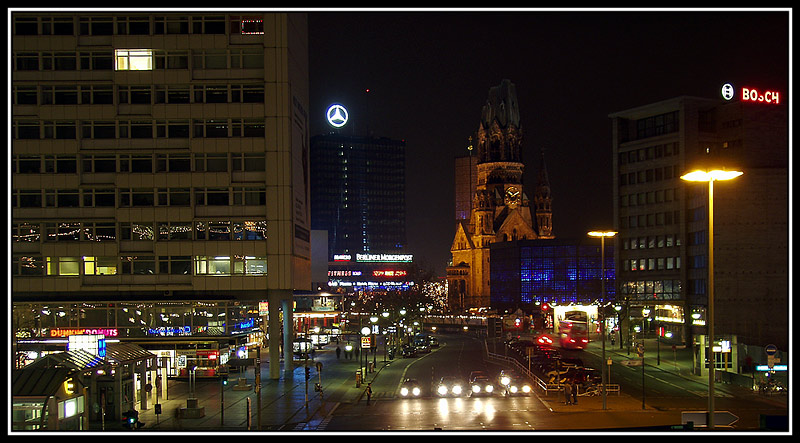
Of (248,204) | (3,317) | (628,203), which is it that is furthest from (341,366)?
(3,317)

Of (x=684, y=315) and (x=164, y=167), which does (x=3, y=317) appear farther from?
(x=684, y=315)

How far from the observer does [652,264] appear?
113062 millimetres

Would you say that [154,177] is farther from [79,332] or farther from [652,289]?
[652,289]

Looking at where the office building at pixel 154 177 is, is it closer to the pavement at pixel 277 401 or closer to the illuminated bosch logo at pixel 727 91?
the pavement at pixel 277 401

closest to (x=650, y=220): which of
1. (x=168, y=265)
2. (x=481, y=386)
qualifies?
(x=481, y=386)

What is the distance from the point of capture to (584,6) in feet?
47.3

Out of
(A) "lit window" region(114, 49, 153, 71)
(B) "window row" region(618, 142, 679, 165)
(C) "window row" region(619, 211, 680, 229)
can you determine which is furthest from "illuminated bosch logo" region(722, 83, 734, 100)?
(A) "lit window" region(114, 49, 153, 71)

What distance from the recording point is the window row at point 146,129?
6525 centimetres

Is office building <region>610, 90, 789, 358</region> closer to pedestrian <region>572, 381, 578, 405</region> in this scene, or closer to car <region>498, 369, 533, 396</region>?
car <region>498, 369, 533, 396</region>

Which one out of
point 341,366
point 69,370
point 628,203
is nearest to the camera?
point 69,370

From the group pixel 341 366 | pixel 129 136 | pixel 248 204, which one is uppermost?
pixel 129 136

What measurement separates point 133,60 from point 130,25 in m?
2.80

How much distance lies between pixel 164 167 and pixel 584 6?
56.0 meters

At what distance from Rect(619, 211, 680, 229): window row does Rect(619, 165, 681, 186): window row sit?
184 inches
